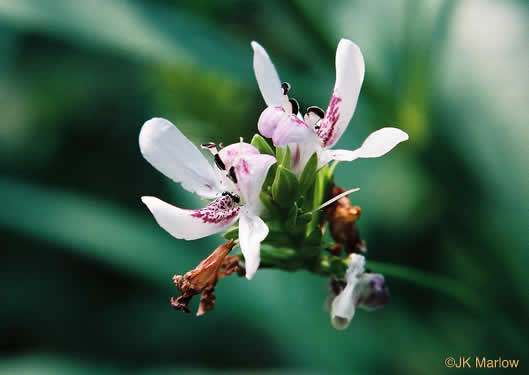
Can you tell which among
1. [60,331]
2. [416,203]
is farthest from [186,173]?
[60,331]

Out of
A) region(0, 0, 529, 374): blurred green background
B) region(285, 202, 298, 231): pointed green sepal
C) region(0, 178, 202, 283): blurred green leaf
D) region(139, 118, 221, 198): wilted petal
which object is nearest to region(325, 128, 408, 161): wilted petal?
region(285, 202, 298, 231): pointed green sepal

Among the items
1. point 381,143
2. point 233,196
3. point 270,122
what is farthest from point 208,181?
point 381,143

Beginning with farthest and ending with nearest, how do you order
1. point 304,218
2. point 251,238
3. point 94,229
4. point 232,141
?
1. point 94,229
2. point 232,141
3. point 304,218
4. point 251,238

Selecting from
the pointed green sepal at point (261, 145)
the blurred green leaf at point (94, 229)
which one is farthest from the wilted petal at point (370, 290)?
the blurred green leaf at point (94, 229)

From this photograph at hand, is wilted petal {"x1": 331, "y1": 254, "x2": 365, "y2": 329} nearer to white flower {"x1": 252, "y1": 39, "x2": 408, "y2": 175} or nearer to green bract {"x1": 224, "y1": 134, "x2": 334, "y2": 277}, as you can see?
green bract {"x1": 224, "y1": 134, "x2": 334, "y2": 277}

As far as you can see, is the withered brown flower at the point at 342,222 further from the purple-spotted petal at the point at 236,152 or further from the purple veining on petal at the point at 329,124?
the purple-spotted petal at the point at 236,152

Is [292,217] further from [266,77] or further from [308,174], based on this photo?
[266,77]

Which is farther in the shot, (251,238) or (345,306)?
(345,306)
